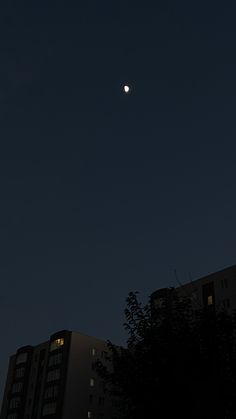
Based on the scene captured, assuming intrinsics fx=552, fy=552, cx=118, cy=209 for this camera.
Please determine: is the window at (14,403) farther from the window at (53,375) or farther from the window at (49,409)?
the window at (53,375)

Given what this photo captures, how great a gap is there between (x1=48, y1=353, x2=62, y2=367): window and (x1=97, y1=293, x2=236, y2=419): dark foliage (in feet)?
246

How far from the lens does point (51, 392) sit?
90188 mm

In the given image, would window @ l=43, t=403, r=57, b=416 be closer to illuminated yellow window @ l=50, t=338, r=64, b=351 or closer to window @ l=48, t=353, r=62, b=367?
window @ l=48, t=353, r=62, b=367

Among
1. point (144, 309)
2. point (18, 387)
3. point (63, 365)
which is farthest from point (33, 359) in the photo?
point (144, 309)

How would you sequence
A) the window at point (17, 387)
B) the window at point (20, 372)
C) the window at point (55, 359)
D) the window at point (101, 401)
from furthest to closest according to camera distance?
1. the window at point (20, 372)
2. the window at point (17, 387)
3. the window at point (101, 401)
4. the window at point (55, 359)

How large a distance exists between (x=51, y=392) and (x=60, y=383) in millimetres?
2319

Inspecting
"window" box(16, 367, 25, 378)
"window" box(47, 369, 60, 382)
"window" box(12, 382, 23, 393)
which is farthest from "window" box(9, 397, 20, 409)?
"window" box(47, 369, 60, 382)

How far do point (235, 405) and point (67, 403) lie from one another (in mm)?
75082

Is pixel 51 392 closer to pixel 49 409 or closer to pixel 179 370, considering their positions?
pixel 49 409

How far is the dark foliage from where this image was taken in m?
17.3

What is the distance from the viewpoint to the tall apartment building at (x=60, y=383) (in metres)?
89.1

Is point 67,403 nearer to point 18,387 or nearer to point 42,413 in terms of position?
point 42,413

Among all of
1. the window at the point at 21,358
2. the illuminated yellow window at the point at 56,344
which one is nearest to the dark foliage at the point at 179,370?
the illuminated yellow window at the point at 56,344

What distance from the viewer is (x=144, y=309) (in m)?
22.1
